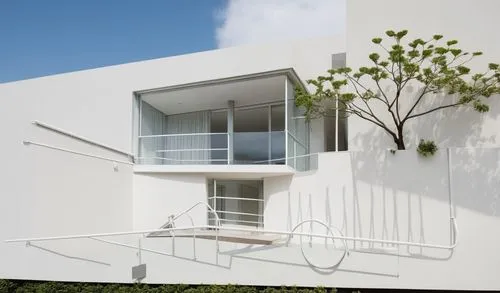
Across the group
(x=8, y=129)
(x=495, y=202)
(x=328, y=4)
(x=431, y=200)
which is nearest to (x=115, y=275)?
(x=8, y=129)

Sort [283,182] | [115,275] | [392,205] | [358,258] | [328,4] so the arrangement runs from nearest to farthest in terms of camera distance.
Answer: [358,258] → [115,275] → [392,205] → [283,182] → [328,4]

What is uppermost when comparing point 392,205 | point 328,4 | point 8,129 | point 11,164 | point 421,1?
point 328,4

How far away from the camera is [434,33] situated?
9.98 metres

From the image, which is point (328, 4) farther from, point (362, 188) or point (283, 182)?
point (362, 188)

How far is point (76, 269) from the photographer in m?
8.39

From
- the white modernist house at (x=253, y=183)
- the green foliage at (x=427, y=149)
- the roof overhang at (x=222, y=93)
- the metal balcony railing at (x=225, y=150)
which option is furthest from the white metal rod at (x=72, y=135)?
the green foliage at (x=427, y=149)

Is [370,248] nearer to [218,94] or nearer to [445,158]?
[445,158]

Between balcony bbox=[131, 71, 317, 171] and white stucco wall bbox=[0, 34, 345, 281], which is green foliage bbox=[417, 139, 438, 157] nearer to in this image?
balcony bbox=[131, 71, 317, 171]

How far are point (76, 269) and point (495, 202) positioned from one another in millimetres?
7833

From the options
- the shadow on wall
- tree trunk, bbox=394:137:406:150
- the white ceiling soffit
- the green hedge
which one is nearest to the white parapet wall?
the shadow on wall

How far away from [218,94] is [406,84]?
18.0ft

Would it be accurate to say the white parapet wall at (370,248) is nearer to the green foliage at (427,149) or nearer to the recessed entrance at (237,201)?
the green foliage at (427,149)

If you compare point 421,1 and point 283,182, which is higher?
point 421,1

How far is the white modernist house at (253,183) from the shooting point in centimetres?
805
